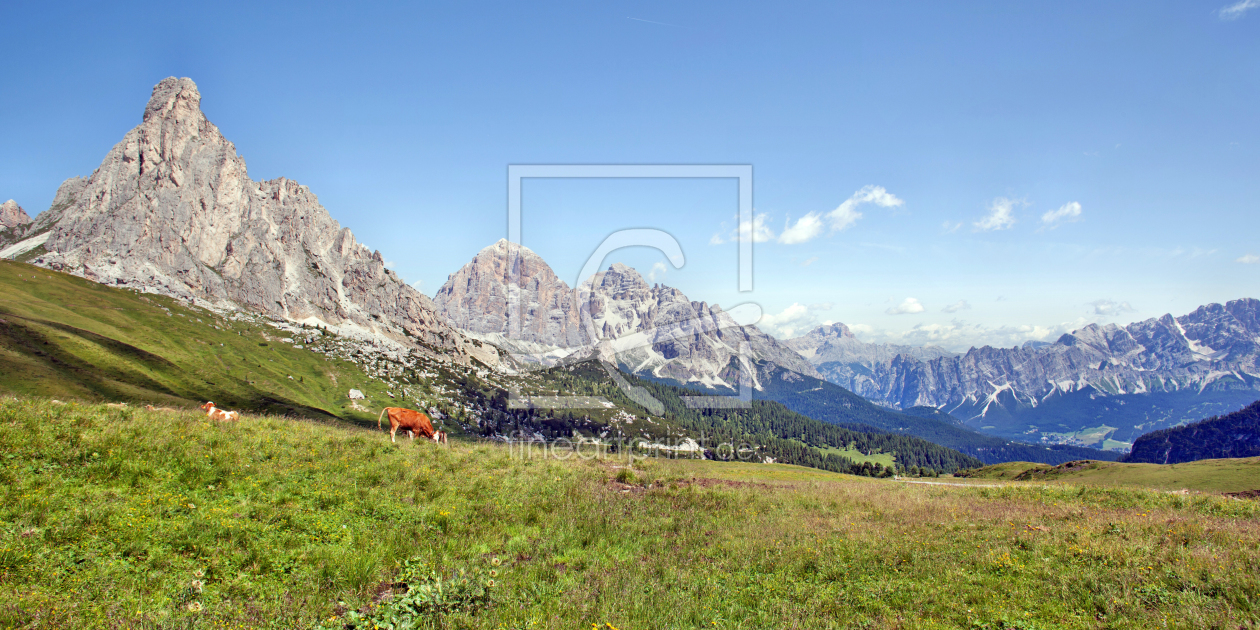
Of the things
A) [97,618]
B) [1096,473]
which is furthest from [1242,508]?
[1096,473]

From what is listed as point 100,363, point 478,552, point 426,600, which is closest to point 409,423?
point 478,552

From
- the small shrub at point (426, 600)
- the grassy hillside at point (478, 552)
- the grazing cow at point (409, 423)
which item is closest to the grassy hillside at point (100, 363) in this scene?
the grazing cow at point (409, 423)

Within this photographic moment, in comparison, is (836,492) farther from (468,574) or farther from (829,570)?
(468,574)

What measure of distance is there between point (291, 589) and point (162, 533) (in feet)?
9.76

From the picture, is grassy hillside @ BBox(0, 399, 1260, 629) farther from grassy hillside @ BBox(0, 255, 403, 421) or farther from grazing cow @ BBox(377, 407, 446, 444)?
grassy hillside @ BBox(0, 255, 403, 421)

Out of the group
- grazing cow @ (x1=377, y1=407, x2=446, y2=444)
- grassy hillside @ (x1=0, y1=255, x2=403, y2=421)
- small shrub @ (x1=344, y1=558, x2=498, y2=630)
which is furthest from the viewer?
grassy hillside @ (x1=0, y1=255, x2=403, y2=421)

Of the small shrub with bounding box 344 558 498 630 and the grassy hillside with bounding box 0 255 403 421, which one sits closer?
the small shrub with bounding box 344 558 498 630

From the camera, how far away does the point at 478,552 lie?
11445 mm

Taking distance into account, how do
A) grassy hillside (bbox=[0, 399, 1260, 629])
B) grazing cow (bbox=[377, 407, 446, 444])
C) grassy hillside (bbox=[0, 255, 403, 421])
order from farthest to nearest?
grassy hillside (bbox=[0, 255, 403, 421]) < grazing cow (bbox=[377, 407, 446, 444]) < grassy hillside (bbox=[0, 399, 1260, 629])

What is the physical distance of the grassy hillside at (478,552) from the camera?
8023 millimetres

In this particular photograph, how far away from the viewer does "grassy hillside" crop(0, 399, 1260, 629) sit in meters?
8.02

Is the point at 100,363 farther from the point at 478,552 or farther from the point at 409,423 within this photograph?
the point at 478,552

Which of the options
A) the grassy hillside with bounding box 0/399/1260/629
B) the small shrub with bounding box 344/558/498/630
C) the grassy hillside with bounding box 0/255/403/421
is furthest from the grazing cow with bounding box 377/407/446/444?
the grassy hillside with bounding box 0/255/403/421

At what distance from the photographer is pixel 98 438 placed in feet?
40.1
